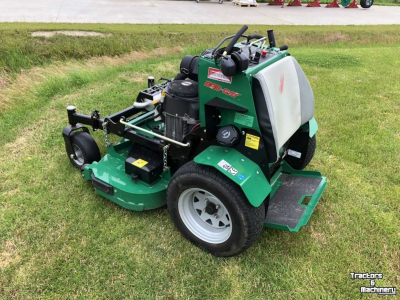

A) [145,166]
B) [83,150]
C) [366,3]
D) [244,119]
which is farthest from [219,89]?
[366,3]

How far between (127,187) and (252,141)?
1372 millimetres

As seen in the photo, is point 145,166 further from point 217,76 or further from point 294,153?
point 294,153

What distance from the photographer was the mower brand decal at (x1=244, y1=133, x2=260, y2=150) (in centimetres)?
268

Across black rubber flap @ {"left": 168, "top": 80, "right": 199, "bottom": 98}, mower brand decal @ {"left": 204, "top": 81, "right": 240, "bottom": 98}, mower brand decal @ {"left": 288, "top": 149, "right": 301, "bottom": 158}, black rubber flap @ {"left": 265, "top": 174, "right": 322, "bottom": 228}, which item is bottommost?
black rubber flap @ {"left": 265, "top": 174, "right": 322, "bottom": 228}

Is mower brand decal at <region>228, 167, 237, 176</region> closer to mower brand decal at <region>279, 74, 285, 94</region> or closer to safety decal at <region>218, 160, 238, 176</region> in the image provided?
safety decal at <region>218, 160, 238, 176</region>

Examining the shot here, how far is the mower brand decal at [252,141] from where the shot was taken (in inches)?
105

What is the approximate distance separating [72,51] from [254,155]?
7.90 meters

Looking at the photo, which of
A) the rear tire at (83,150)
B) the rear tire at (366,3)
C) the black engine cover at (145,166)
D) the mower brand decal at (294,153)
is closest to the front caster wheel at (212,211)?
the black engine cover at (145,166)

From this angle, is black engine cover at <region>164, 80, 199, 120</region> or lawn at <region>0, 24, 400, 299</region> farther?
black engine cover at <region>164, 80, 199, 120</region>

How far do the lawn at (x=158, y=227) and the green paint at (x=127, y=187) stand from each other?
0.18m

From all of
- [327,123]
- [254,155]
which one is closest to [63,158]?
[254,155]

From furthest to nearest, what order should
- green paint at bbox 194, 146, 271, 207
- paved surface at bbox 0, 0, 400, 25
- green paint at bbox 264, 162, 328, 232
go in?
paved surface at bbox 0, 0, 400, 25 → green paint at bbox 264, 162, 328, 232 → green paint at bbox 194, 146, 271, 207

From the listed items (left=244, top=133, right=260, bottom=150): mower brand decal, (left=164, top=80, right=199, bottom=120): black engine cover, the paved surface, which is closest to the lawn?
(left=244, top=133, right=260, bottom=150): mower brand decal

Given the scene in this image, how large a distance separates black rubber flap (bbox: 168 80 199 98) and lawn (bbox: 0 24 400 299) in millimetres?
1261
